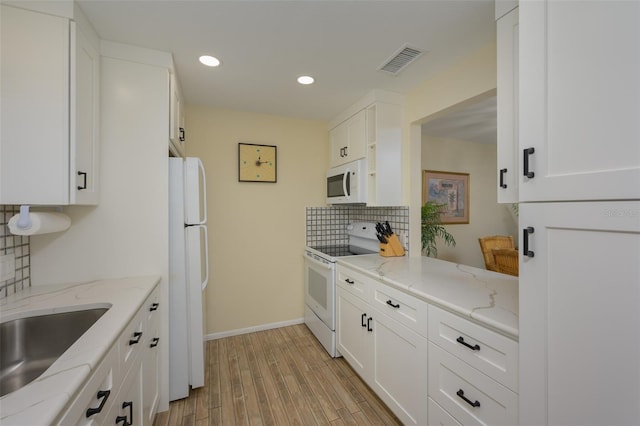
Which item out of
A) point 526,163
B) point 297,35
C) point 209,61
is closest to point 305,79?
point 297,35

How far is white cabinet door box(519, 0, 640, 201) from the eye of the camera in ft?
2.29

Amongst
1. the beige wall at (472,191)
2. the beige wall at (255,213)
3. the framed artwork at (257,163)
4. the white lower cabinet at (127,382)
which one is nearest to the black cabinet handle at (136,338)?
the white lower cabinet at (127,382)

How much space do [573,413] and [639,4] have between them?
46.1 inches

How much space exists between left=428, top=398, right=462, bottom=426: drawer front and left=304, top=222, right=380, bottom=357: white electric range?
3.66 ft

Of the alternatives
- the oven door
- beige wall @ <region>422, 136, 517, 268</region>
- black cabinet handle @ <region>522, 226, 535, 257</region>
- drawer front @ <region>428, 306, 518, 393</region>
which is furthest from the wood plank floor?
beige wall @ <region>422, 136, 517, 268</region>

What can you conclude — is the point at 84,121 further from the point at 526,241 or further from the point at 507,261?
the point at 507,261

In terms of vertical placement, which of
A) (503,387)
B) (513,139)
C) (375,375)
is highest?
(513,139)

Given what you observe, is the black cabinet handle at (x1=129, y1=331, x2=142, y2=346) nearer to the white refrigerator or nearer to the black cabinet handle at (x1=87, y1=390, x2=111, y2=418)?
the black cabinet handle at (x1=87, y1=390, x2=111, y2=418)

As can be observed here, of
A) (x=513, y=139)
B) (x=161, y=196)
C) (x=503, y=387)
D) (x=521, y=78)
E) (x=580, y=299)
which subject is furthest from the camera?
(x=161, y=196)

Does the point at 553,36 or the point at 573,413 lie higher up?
the point at 553,36

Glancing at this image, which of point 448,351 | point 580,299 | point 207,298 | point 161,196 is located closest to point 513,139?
point 580,299

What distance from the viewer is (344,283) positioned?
7.36 ft

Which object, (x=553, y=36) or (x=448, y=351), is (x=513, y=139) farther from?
(x=448, y=351)

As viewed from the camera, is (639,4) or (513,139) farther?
(513,139)
